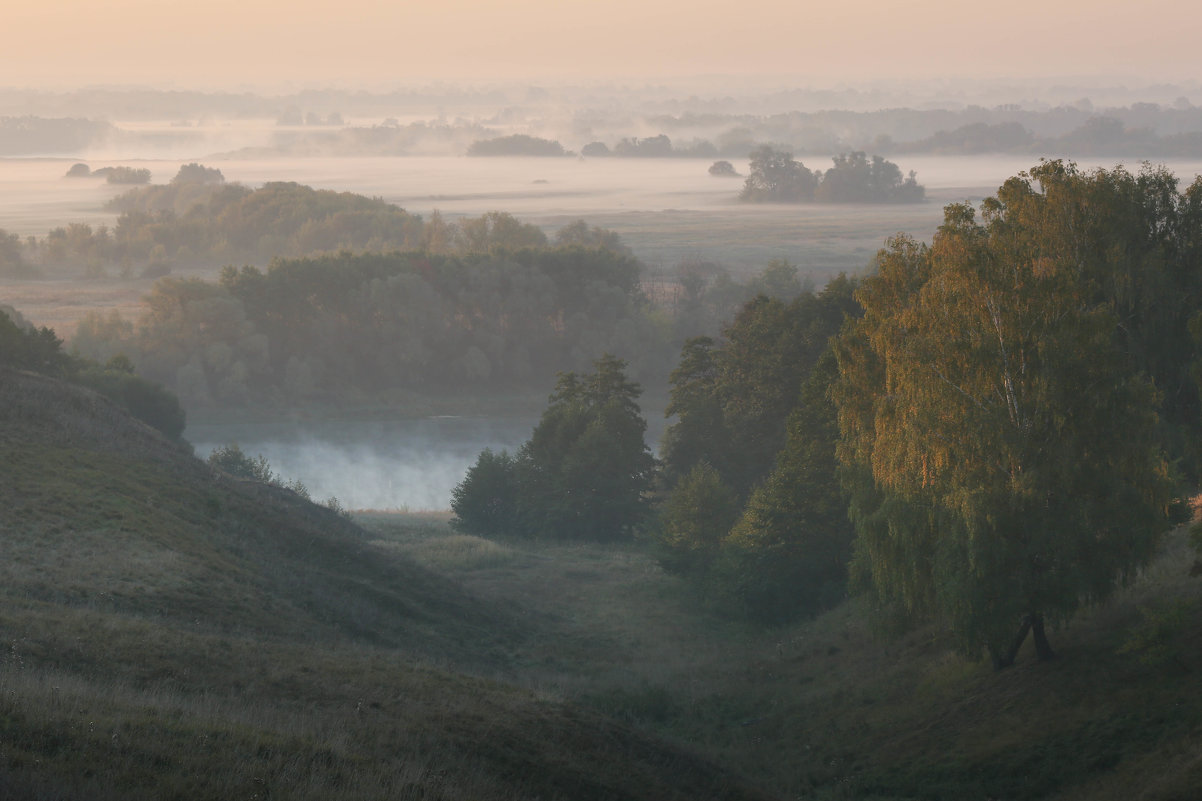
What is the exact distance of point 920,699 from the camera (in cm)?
2402

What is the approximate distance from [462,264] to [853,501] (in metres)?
112

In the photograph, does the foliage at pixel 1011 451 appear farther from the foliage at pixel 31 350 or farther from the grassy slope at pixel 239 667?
the foliage at pixel 31 350

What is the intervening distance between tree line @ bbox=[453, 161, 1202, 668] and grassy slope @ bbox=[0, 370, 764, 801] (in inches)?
292

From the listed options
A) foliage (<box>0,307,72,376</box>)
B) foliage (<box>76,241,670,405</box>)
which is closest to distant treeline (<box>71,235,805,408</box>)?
foliage (<box>76,241,670,405</box>)

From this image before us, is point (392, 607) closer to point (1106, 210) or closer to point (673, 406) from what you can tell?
point (1106, 210)

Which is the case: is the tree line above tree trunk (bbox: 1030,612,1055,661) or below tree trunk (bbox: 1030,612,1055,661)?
above

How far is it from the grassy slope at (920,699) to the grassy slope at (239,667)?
3350mm

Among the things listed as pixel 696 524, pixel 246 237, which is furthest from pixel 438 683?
pixel 246 237

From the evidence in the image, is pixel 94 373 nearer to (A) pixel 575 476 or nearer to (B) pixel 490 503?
(B) pixel 490 503

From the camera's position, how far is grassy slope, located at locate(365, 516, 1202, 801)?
18.0m

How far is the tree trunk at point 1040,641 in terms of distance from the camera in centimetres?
2192

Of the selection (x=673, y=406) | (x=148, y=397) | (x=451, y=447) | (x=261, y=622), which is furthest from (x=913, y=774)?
(x=451, y=447)

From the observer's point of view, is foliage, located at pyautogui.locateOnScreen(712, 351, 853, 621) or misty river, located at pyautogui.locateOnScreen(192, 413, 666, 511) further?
misty river, located at pyautogui.locateOnScreen(192, 413, 666, 511)

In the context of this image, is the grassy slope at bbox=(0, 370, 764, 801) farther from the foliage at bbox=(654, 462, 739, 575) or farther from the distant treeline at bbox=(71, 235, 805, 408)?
the distant treeline at bbox=(71, 235, 805, 408)
